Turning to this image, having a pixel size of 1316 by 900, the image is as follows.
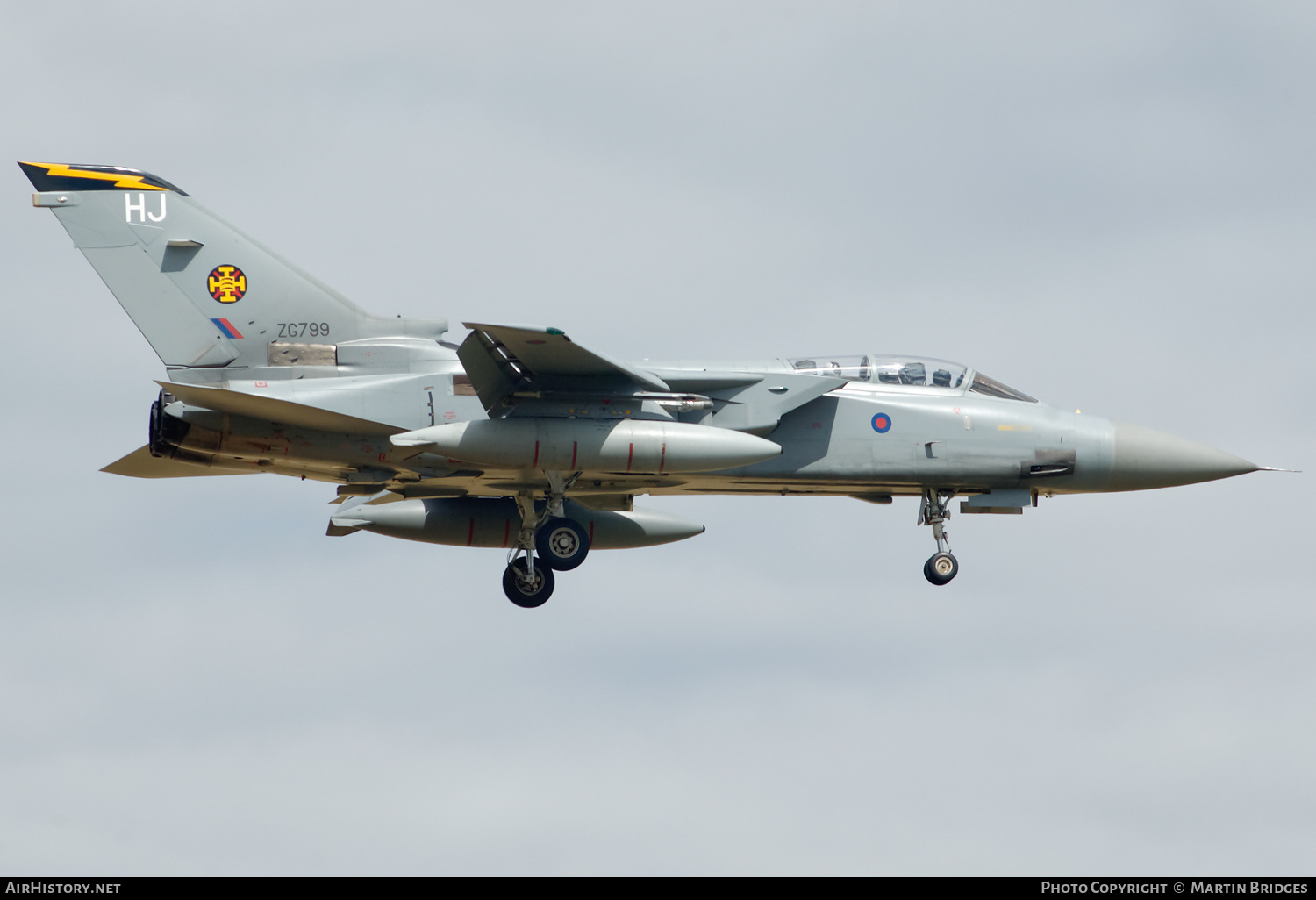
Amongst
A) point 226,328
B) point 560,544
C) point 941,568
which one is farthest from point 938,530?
point 226,328

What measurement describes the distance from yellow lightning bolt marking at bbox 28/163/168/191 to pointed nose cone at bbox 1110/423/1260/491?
1376cm

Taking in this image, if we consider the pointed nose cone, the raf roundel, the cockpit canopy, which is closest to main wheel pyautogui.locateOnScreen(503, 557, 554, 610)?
the cockpit canopy

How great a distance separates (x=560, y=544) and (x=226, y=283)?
5.53 metres

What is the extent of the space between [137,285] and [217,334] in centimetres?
120

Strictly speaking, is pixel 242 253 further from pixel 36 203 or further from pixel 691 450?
pixel 691 450

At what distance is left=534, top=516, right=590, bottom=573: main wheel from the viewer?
20.9 metres

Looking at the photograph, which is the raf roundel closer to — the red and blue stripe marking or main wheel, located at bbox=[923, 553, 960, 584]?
the red and blue stripe marking

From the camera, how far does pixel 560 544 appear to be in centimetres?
2095

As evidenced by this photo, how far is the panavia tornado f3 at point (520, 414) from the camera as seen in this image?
19.1 m

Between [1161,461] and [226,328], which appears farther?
[1161,461]

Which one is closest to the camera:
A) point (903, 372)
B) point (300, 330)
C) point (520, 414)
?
point (520, 414)

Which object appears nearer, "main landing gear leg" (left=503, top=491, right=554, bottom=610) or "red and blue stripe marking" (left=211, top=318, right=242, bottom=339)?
"red and blue stripe marking" (left=211, top=318, right=242, bottom=339)

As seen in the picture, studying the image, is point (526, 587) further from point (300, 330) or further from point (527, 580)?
point (300, 330)
